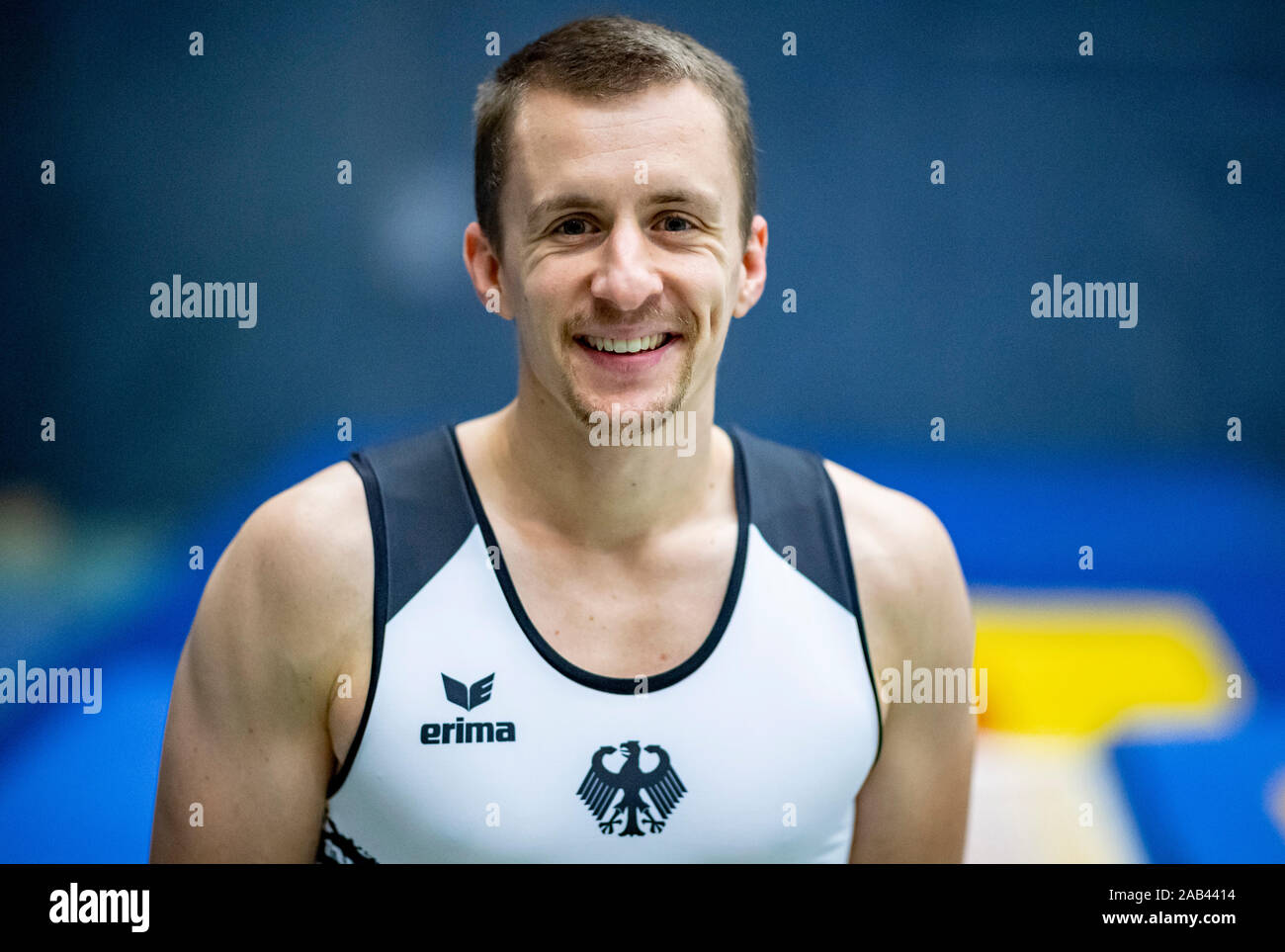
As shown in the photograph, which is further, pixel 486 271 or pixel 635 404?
pixel 486 271

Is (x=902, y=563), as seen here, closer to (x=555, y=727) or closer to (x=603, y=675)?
(x=603, y=675)

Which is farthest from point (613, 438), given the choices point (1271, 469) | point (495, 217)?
point (1271, 469)

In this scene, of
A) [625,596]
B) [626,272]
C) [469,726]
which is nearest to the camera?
[626,272]

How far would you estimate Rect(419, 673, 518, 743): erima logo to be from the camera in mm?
1690

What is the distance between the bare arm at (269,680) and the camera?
1.65 metres

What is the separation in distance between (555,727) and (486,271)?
31.0 inches

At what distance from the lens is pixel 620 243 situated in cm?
160

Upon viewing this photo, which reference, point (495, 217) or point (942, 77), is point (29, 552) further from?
point (942, 77)

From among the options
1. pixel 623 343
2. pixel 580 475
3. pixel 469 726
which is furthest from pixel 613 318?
pixel 469 726

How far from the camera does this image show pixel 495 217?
5.82ft

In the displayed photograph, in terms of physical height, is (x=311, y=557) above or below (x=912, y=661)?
above

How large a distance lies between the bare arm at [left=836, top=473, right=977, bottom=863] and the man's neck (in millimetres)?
314

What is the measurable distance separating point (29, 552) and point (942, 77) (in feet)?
9.09

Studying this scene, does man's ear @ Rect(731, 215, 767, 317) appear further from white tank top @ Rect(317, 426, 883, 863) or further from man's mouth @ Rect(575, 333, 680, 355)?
white tank top @ Rect(317, 426, 883, 863)
